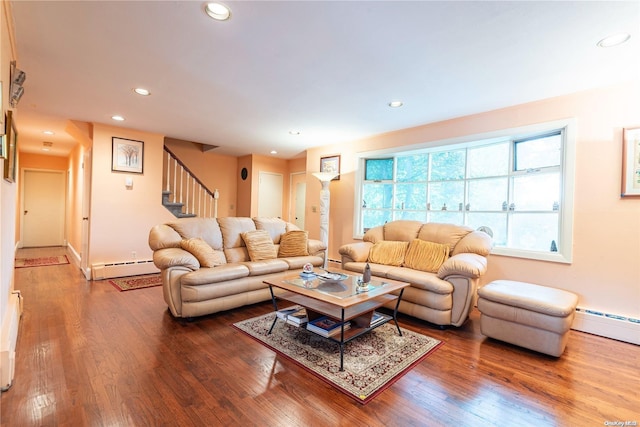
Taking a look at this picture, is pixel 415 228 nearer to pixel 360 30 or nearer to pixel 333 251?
pixel 333 251

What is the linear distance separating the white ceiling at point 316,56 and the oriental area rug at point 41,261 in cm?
286

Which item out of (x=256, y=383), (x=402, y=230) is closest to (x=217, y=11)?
(x=256, y=383)

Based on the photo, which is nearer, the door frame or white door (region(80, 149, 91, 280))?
white door (region(80, 149, 91, 280))

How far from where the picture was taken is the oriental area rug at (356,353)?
189cm

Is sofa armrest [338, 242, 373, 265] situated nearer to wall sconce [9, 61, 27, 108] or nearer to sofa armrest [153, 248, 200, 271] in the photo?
sofa armrest [153, 248, 200, 271]

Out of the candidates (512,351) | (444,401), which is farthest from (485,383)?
(512,351)

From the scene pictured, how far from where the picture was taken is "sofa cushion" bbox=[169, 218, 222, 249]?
3.43m

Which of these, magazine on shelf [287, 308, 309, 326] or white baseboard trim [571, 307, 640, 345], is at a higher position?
magazine on shelf [287, 308, 309, 326]

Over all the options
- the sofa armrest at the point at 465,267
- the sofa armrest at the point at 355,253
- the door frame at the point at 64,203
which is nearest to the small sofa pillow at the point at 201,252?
the sofa armrest at the point at 355,253

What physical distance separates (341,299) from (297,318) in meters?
0.49

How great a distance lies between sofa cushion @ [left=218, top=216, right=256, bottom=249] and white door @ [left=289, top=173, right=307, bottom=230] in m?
3.20

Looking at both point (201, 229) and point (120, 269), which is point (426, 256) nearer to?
point (201, 229)

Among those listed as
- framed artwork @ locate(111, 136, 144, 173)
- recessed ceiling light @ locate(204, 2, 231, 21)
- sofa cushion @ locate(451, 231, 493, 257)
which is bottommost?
sofa cushion @ locate(451, 231, 493, 257)

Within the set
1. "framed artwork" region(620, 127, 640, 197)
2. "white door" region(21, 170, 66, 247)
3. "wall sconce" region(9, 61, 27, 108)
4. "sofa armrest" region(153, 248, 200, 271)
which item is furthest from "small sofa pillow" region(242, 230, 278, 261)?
"white door" region(21, 170, 66, 247)
